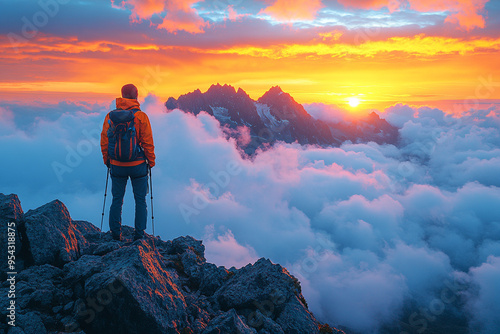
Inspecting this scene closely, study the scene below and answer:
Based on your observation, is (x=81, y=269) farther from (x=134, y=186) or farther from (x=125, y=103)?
(x=125, y=103)

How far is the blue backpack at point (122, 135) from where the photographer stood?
9.60m

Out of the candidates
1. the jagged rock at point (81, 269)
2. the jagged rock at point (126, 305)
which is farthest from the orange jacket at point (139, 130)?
the jagged rock at point (126, 305)

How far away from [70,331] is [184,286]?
5237 millimetres

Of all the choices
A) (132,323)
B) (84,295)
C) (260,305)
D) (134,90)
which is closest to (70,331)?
(84,295)

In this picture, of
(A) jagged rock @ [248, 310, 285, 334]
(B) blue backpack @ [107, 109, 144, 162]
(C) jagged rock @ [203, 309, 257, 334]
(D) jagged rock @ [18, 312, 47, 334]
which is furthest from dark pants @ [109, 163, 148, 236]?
(A) jagged rock @ [248, 310, 285, 334]

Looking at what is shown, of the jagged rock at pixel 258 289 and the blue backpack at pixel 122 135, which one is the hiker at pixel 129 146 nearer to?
the blue backpack at pixel 122 135

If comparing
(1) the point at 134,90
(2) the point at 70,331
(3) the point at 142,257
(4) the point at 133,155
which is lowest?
(2) the point at 70,331

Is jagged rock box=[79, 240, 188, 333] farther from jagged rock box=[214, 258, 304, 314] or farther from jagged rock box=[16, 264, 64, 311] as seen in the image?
jagged rock box=[214, 258, 304, 314]

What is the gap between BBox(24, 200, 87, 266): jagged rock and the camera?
952 centimetres

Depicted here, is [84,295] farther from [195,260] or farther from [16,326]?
[195,260]

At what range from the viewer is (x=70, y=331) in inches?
281

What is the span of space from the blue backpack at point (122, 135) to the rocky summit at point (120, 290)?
3.29 m

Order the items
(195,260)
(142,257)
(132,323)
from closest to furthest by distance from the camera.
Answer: (132,323), (142,257), (195,260)

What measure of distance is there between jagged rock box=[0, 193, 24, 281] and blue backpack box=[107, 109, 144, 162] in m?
3.93
